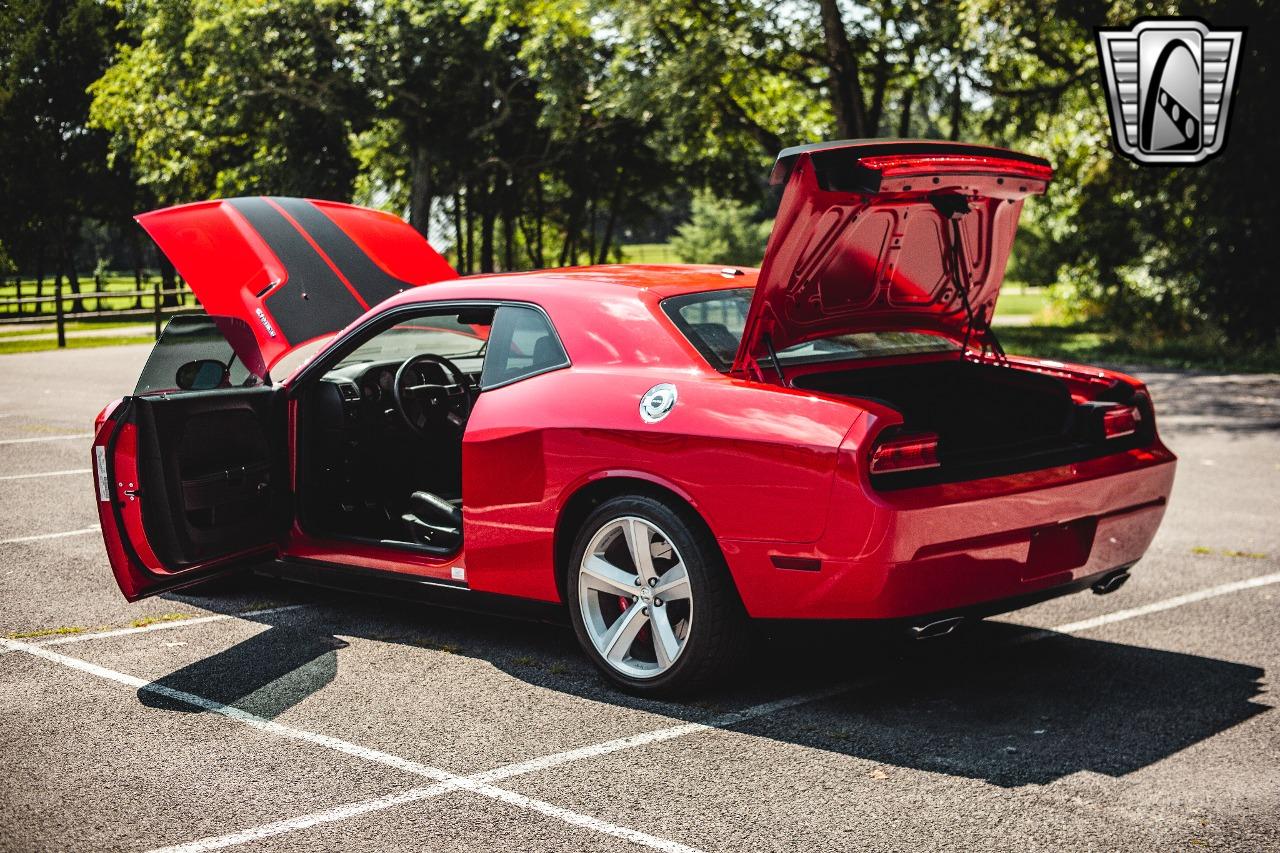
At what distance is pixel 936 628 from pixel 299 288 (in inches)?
138

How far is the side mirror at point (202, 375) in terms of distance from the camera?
568 cm

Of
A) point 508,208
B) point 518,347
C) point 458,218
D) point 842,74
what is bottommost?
point 518,347

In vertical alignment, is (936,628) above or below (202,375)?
below

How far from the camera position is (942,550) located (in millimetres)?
4250

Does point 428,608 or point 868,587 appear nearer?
point 868,587

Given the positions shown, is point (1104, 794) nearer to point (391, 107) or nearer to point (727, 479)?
point (727, 479)

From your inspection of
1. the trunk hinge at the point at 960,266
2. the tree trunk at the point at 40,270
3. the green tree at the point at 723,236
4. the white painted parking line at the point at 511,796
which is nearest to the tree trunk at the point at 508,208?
the tree trunk at the point at 40,270

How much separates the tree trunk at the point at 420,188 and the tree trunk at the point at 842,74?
12679mm

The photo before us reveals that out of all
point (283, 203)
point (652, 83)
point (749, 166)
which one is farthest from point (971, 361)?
point (749, 166)

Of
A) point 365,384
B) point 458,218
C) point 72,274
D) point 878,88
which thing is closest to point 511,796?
point 365,384

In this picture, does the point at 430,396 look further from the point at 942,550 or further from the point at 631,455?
the point at 942,550

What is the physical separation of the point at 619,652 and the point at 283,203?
326cm

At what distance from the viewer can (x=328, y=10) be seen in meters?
29.9

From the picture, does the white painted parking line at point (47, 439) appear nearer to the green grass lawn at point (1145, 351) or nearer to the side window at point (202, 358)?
Result: the side window at point (202, 358)
